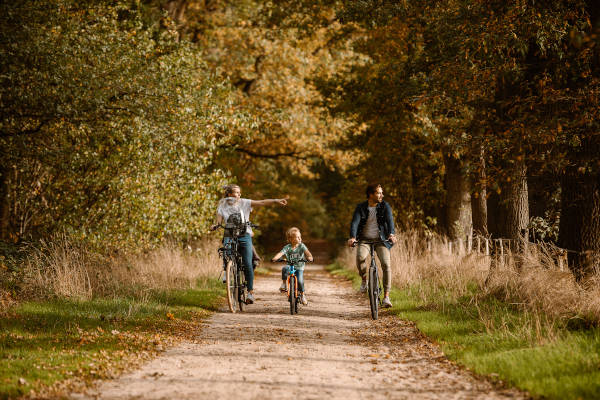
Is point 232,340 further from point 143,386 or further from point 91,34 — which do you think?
point 91,34

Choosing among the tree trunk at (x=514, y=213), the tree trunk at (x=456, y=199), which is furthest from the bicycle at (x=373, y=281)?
the tree trunk at (x=456, y=199)

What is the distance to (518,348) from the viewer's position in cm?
691

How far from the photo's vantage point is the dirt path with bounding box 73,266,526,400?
556 cm

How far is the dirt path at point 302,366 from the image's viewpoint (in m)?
5.56

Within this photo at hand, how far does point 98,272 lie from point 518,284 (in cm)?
794

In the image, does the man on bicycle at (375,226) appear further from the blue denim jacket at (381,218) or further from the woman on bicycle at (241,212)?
the woman on bicycle at (241,212)

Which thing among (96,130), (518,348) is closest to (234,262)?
(96,130)

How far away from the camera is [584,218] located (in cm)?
973

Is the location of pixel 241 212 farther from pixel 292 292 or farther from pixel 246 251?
pixel 292 292

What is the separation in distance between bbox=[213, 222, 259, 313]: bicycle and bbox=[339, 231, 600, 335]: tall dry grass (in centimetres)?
333

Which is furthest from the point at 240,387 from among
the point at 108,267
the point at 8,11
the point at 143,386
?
the point at 8,11

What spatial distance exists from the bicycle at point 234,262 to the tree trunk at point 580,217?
→ 5087 mm

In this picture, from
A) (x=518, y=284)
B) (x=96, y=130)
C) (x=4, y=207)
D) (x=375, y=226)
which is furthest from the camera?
(x=4, y=207)

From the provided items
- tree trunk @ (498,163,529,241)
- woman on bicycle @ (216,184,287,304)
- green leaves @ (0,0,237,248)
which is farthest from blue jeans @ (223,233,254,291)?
tree trunk @ (498,163,529,241)
